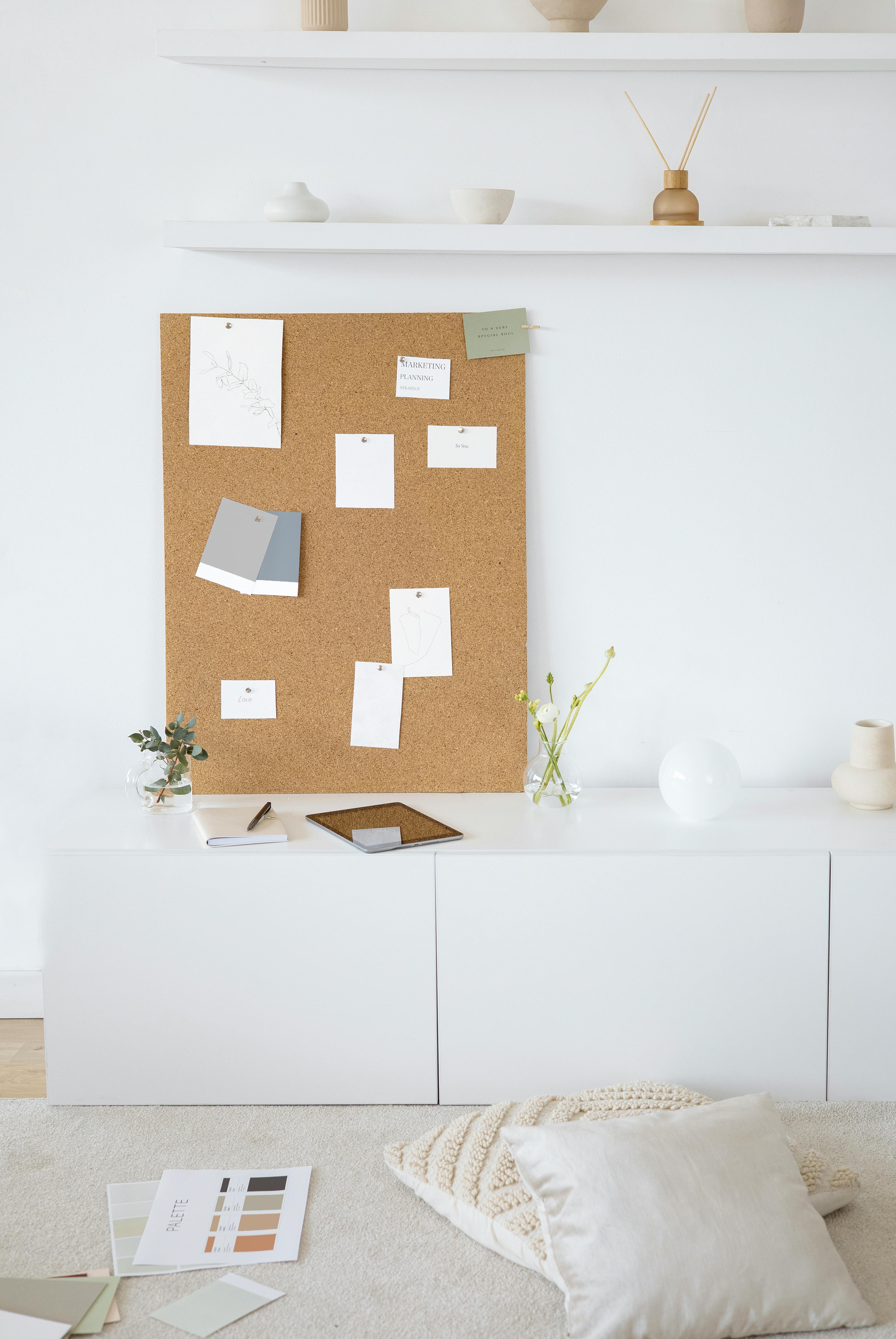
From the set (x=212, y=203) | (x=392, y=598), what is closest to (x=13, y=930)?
(x=392, y=598)

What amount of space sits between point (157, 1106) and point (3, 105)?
76.2 inches

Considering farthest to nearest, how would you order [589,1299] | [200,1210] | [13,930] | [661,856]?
1. [13,930]
2. [661,856]
3. [200,1210]
4. [589,1299]

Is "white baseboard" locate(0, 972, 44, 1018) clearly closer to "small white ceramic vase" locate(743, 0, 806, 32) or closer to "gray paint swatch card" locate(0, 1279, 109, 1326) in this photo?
"gray paint swatch card" locate(0, 1279, 109, 1326)

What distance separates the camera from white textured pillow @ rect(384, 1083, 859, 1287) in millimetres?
1534

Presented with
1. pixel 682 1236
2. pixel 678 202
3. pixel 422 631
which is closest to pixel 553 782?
pixel 422 631

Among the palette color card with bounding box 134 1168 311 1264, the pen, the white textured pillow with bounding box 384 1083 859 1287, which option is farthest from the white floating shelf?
the palette color card with bounding box 134 1168 311 1264

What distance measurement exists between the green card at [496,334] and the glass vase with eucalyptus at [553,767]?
634mm

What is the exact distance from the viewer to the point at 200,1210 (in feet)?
5.36

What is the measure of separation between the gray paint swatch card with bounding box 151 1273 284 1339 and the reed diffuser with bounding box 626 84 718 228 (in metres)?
1.88

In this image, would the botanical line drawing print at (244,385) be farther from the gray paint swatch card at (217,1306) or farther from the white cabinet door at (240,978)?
the gray paint swatch card at (217,1306)

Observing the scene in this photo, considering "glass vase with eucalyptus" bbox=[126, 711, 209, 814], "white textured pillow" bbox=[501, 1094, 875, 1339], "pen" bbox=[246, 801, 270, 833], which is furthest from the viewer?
"glass vase with eucalyptus" bbox=[126, 711, 209, 814]

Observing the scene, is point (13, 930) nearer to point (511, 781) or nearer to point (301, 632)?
point (301, 632)

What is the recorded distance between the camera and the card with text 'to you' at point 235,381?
2131mm

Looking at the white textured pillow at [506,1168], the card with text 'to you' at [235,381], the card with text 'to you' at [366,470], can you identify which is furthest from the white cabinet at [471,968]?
the card with text 'to you' at [235,381]
